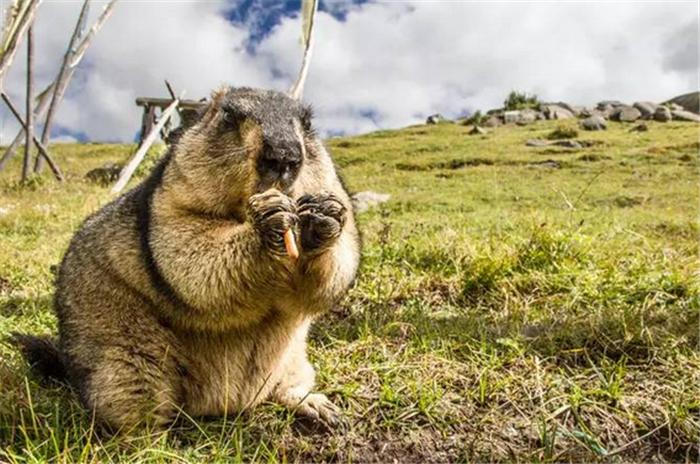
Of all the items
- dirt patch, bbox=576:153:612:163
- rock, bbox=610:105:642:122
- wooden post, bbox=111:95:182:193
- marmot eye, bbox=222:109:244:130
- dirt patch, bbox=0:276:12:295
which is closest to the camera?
marmot eye, bbox=222:109:244:130

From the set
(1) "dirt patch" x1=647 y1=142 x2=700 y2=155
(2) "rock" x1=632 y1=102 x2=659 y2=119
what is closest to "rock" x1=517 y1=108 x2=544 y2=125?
(2) "rock" x1=632 y1=102 x2=659 y2=119

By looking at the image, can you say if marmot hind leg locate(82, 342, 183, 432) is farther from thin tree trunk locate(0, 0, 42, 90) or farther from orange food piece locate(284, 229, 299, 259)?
thin tree trunk locate(0, 0, 42, 90)

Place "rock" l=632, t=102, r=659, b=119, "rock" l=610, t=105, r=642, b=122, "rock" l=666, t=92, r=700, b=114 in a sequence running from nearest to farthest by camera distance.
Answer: "rock" l=610, t=105, r=642, b=122, "rock" l=632, t=102, r=659, b=119, "rock" l=666, t=92, r=700, b=114

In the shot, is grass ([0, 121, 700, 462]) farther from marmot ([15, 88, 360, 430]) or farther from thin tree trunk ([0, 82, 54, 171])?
thin tree trunk ([0, 82, 54, 171])

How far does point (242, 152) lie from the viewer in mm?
2934

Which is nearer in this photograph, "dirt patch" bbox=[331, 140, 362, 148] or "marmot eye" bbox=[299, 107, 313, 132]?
"marmot eye" bbox=[299, 107, 313, 132]

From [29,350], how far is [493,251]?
3.72 m

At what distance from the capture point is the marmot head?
2865mm

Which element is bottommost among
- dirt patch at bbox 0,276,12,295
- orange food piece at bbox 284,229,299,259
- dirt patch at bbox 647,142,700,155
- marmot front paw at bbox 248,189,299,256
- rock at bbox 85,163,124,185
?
dirt patch at bbox 647,142,700,155

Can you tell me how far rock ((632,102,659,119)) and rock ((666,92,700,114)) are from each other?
378 cm

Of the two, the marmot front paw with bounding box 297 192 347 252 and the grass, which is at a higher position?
the marmot front paw with bounding box 297 192 347 252

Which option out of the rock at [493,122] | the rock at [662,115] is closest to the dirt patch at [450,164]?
the rock at [493,122]

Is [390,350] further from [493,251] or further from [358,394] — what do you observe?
[493,251]

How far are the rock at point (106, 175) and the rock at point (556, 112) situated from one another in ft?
98.1
